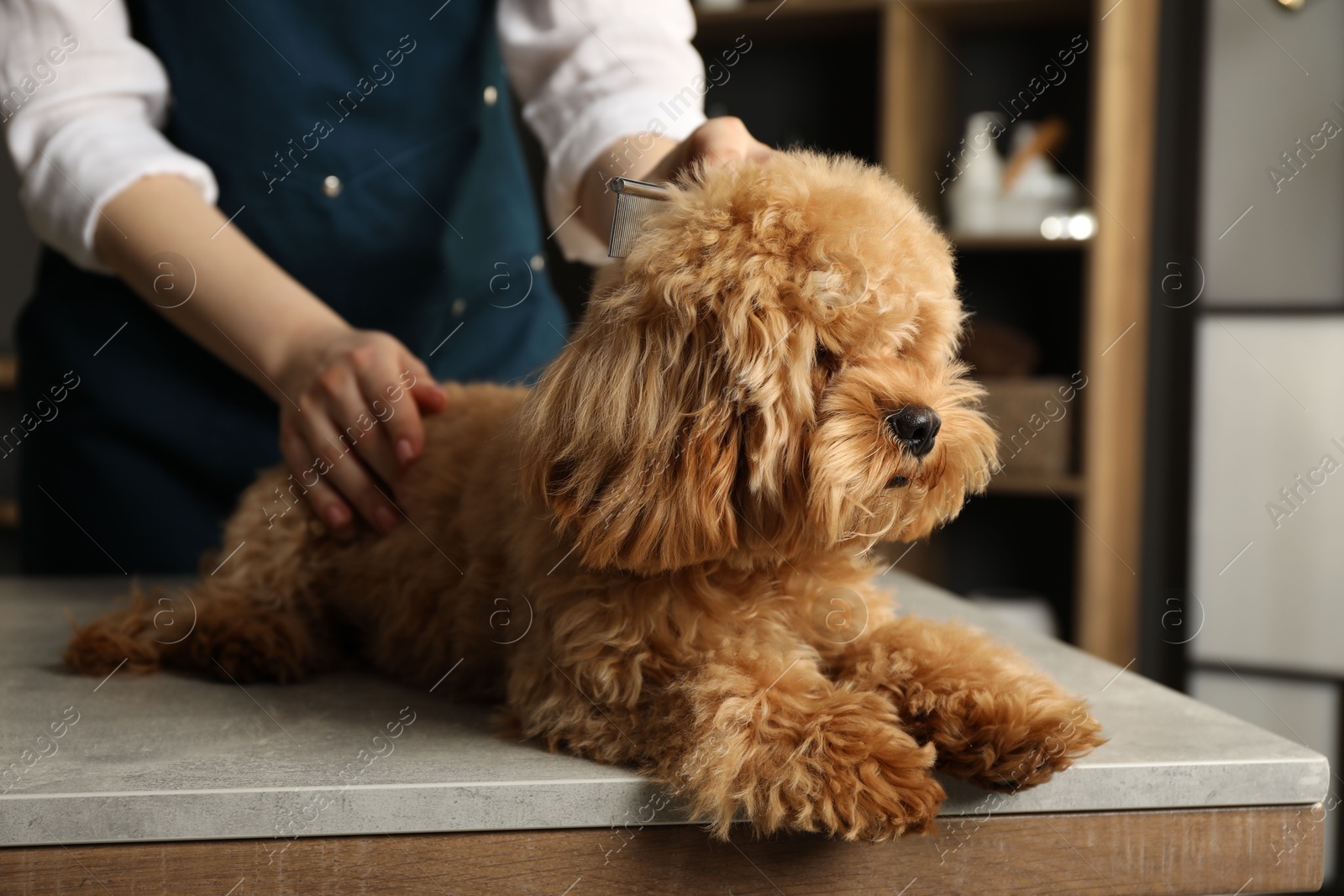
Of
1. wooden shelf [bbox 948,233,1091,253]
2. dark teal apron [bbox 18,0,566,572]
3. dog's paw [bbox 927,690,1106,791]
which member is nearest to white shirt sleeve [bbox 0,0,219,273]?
dark teal apron [bbox 18,0,566,572]

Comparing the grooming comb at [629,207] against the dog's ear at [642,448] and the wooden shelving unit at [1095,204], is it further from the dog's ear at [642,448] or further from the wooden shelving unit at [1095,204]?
the wooden shelving unit at [1095,204]

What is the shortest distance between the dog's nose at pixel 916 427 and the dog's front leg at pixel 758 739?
21 centimetres

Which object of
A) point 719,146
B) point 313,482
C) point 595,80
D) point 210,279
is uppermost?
point 595,80

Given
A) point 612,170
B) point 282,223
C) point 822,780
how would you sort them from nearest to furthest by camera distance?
point 822,780 < point 612,170 < point 282,223

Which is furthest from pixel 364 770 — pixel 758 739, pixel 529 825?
pixel 758 739

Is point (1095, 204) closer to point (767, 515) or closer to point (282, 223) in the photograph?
point (282, 223)

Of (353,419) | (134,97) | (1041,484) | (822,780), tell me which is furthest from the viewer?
(1041,484)

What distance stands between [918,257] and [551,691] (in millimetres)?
Result: 490

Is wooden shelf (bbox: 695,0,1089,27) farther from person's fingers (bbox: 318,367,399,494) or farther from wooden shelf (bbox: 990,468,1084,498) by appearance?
person's fingers (bbox: 318,367,399,494)

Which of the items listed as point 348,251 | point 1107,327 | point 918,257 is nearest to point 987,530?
point 1107,327

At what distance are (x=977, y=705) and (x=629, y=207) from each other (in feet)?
1.73

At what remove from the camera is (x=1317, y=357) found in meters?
2.74

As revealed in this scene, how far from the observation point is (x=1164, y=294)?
2.96 metres

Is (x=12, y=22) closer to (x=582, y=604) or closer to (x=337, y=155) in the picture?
(x=337, y=155)
